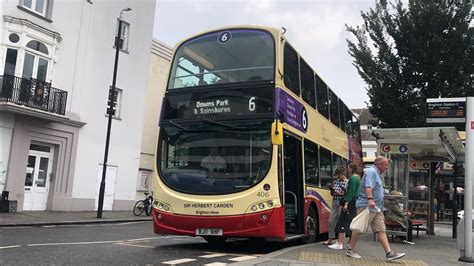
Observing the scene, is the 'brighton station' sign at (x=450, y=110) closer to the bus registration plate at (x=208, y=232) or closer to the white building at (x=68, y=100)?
the bus registration plate at (x=208, y=232)

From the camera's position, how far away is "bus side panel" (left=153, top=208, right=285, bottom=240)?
9242 millimetres

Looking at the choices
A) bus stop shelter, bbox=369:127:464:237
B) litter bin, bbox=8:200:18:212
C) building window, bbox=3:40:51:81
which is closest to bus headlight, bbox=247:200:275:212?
bus stop shelter, bbox=369:127:464:237

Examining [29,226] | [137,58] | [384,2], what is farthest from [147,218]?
[384,2]

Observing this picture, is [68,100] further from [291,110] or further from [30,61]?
[291,110]

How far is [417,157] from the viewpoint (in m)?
16.8

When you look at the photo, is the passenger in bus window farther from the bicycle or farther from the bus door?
the bicycle

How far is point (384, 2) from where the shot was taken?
2309 centimetres

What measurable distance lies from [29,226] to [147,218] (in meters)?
7.39

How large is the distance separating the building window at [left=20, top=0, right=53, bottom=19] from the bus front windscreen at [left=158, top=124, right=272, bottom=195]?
1356 cm

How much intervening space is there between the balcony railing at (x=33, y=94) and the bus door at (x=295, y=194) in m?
12.6

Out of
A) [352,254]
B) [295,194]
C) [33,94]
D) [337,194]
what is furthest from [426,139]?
[33,94]

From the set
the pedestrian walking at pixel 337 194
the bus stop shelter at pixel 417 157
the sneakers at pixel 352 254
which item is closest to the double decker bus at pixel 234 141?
the pedestrian walking at pixel 337 194

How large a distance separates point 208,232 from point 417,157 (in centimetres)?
984

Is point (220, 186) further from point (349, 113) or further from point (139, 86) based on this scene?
point (139, 86)
